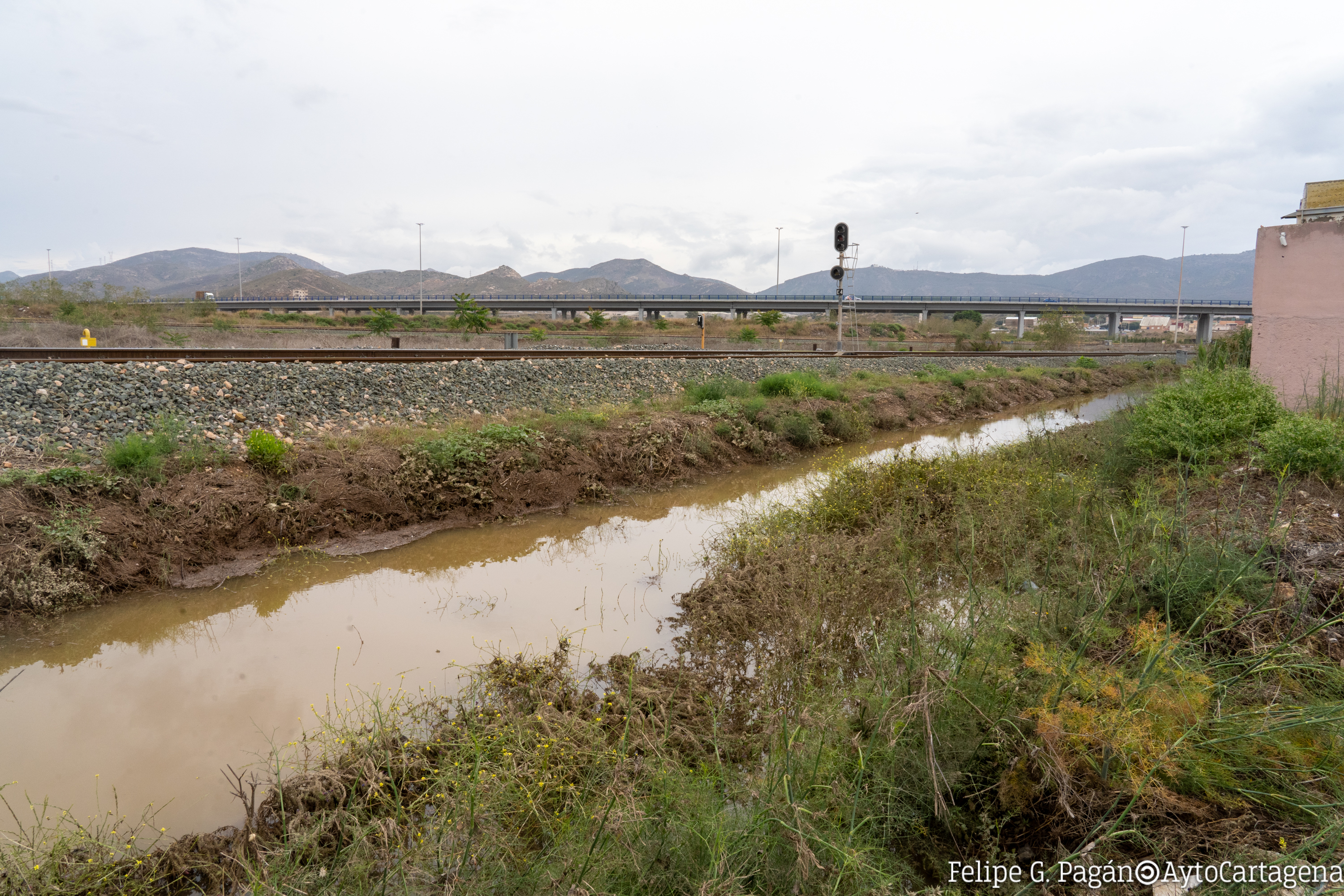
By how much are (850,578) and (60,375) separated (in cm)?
1087

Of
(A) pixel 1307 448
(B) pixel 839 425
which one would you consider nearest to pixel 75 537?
(A) pixel 1307 448

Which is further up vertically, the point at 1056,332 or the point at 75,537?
the point at 1056,332

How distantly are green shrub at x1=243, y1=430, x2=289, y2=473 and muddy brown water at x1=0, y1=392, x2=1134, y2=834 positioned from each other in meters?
1.53

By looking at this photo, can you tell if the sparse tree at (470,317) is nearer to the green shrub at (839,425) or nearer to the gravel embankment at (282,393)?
the gravel embankment at (282,393)

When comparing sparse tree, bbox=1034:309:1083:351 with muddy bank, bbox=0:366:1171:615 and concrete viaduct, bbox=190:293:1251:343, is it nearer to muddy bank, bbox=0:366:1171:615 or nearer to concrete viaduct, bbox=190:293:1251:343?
concrete viaduct, bbox=190:293:1251:343

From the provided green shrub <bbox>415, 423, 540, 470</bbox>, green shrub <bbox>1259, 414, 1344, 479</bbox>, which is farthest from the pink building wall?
green shrub <bbox>415, 423, 540, 470</bbox>

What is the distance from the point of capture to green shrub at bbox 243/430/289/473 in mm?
8094

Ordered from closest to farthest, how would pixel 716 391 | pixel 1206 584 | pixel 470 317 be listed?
1. pixel 1206 584
2. pixel 716 391
3. pixel 470 317

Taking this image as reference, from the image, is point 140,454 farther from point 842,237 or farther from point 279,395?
point 842,237

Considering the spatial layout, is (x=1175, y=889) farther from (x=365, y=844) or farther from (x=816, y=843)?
(x=365, y=844)

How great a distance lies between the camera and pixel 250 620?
6.18 m

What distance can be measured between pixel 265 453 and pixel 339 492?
3.31 ft

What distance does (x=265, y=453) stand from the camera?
319 inches

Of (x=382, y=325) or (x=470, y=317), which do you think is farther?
(x=470, y=317)
